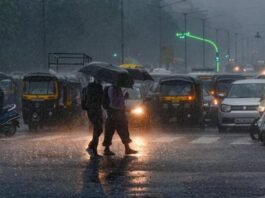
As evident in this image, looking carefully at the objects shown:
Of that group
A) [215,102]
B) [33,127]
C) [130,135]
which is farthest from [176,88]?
[130,135]

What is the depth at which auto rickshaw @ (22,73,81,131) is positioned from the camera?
34844 millimetres

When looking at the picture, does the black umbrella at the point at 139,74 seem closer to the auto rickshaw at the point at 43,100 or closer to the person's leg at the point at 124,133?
the person's leg at the point at 124,133

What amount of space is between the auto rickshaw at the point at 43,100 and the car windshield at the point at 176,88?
3.68 m

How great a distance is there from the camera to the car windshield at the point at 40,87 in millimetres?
35125

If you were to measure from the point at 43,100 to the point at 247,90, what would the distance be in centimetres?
741

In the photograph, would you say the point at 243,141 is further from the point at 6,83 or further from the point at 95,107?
the point at 6,83

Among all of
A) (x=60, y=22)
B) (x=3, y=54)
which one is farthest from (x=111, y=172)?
(x=60, y=22)

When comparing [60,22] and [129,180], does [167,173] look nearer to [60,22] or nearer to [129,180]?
[129,180]

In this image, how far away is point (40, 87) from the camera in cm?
3531

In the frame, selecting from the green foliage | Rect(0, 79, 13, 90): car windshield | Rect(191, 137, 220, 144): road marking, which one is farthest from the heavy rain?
the green foliage

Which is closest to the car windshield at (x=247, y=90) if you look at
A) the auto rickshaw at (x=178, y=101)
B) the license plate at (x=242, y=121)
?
the license plate at (x=242, y=121)

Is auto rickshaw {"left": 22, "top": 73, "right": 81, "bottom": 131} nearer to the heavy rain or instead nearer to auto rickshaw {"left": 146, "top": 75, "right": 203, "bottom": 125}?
the heavy rain

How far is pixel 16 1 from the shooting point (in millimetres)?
99500

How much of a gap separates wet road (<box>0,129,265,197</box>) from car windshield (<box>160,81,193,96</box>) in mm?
10541
